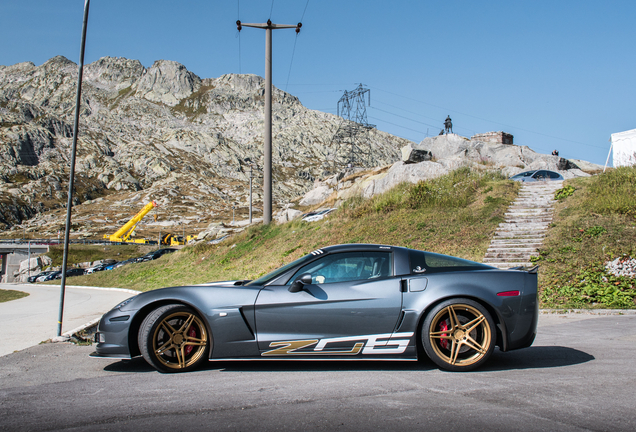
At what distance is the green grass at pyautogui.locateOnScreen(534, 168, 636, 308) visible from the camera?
30.4ft

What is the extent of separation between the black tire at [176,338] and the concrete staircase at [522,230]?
8.27 m

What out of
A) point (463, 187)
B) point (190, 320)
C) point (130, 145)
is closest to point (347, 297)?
point (190, 320)

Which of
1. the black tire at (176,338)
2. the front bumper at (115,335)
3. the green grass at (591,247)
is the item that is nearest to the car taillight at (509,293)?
the black tire at (176,338)

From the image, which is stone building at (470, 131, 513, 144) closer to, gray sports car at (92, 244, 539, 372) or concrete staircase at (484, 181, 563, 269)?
concrete staircase at (484, 181, 563, 269)

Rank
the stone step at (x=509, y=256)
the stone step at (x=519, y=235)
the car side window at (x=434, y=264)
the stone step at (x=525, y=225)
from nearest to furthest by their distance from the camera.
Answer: the car side window at (x=434, y=264), the stone step at (x=509, y=256), the stone step at (x=519, y=235), the stone step at (x=525, y=225)

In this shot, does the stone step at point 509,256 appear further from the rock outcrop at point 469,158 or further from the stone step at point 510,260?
the rock outcrop at point 469,158

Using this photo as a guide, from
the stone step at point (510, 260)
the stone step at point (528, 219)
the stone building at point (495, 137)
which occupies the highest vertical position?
the stone building at point (495, 137)

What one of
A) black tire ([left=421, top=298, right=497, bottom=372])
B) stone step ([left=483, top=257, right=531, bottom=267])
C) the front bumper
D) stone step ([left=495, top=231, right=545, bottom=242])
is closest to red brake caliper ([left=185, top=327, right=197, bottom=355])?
the front bumper

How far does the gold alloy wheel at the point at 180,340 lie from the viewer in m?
4.51

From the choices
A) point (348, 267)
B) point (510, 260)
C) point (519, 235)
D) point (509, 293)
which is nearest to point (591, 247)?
point (510, 260)

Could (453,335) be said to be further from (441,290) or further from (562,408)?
(562,408)

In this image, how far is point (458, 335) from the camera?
4.45 meters

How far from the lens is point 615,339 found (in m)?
6.04

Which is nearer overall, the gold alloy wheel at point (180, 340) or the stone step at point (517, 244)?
the gold alloy wheel at point (180, 340)
